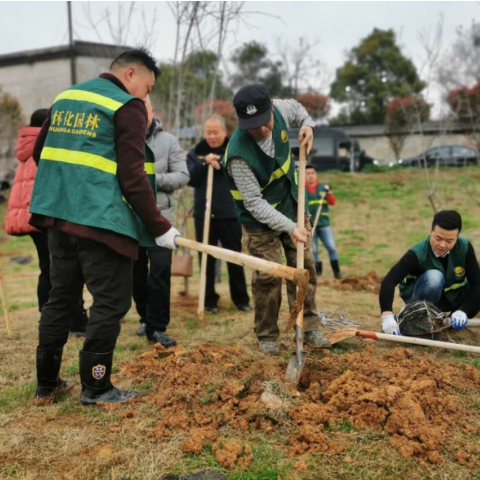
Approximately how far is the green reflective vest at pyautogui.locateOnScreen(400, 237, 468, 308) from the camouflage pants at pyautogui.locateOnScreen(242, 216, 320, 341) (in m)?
0.93

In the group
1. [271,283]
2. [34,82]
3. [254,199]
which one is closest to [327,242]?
[271,283]

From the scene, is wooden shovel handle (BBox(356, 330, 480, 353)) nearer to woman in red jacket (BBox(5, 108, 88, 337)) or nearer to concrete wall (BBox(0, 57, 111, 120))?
woman in red jacket (BBox(5, 108, 88, 337))

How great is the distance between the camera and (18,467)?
7.98 ft

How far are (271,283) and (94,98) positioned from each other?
71.4 inches

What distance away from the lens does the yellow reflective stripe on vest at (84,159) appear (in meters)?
2.78

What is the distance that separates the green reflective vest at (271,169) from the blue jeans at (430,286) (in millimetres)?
1194

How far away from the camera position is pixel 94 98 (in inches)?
111

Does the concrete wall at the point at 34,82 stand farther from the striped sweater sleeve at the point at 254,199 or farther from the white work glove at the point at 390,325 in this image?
the white work glove at the point at 390,325

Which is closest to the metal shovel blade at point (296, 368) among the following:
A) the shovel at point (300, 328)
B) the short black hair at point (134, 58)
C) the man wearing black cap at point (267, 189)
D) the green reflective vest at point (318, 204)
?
the shovel at point (300, 328)

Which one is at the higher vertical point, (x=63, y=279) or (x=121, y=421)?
(x=63, y=279)

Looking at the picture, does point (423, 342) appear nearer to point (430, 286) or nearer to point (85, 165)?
point (430, 286)

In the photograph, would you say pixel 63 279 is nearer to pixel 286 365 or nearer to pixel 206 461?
pixel 206 461

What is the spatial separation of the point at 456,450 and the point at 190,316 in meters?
3.55

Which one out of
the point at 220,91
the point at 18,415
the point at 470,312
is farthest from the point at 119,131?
the point at 220,91
